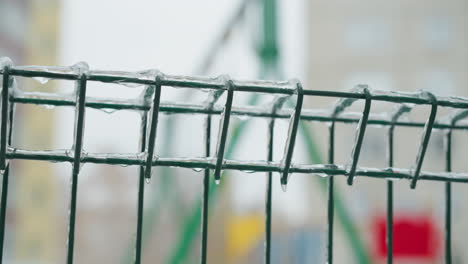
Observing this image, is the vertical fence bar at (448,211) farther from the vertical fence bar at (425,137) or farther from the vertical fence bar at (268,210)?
the vertical fence bar at (268,210)

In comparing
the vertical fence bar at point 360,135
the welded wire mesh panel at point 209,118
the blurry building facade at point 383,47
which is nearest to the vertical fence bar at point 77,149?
the welded wire mesh panel at point 209,118

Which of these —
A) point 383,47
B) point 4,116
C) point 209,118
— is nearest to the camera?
point 4,116

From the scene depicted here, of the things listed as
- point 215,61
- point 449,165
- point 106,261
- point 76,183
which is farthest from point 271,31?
point 106,261

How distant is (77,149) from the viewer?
0.55 metres

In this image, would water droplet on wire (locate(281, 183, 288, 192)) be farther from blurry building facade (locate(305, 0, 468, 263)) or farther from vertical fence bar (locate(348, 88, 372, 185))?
blurry building facade (locate(305, 0, 468, 263))

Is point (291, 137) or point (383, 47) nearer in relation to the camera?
point (291, 137)

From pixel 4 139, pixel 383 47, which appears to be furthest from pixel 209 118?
pixel 383 47

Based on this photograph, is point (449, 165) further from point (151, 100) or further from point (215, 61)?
point (215, 61)

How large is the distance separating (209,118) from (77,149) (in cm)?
14

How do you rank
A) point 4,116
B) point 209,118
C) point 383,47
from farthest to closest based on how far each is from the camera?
point 383,47 → point 209,118 → point 4,116

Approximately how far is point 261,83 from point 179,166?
0.10 metres

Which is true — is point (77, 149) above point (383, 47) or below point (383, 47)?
below

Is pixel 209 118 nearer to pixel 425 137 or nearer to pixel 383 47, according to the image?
pixel 425 137

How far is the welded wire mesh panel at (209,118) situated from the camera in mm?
537
